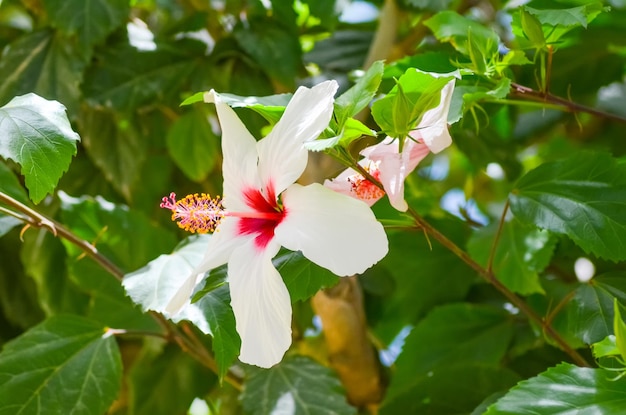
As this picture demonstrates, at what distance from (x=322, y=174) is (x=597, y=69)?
1.30 feet

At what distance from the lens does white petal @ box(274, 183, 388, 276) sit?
0.50m

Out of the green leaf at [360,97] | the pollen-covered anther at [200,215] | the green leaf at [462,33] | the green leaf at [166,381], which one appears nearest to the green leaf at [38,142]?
the pollen-covered anther at [200,215]

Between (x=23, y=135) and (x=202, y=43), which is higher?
(x=23, y=135)

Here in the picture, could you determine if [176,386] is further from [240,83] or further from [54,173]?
[54,173]

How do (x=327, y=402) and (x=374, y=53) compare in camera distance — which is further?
(x=374, y=53)

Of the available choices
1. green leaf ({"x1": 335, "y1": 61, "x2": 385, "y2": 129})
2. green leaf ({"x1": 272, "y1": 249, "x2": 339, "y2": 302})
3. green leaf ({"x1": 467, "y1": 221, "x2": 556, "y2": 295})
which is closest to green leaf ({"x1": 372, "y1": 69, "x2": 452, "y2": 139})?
green leaf ({"x1": 335, "y1": 61, "x2": 385, "y2": 129})

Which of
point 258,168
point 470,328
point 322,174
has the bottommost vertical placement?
point 470,328

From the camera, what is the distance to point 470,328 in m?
0.88

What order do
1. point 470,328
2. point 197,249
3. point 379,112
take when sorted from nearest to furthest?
point 379,112 < point 197,249 < point 470,328

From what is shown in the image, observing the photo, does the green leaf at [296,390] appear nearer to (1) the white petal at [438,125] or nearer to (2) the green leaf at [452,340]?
(2) the green leaf at [452,340]

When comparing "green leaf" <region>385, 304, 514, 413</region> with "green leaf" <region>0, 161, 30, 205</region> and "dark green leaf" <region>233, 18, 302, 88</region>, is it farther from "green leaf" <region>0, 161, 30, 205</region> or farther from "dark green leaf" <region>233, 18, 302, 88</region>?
"green leaf" <region>0, 161, 30, 205</region>

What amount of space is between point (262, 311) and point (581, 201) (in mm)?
260

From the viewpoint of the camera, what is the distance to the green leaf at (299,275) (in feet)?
1.98

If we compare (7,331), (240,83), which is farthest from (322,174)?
(7,331)
